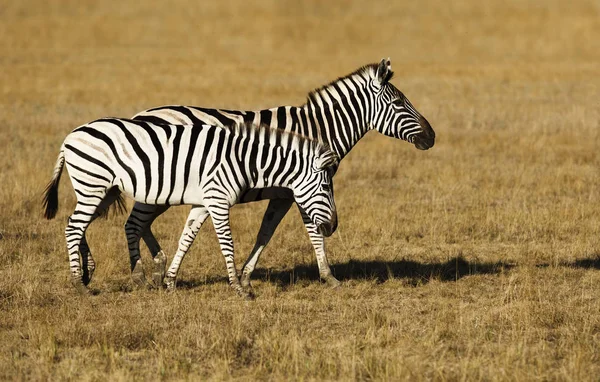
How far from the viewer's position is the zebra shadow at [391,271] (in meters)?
10.7

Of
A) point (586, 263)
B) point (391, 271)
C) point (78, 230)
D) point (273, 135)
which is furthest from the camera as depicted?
point (586, 263)

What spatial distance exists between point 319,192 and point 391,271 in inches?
73.0

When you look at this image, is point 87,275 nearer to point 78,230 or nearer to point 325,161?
point 78,230

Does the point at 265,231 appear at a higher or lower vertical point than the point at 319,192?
lower

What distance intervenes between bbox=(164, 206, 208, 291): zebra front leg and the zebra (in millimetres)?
14

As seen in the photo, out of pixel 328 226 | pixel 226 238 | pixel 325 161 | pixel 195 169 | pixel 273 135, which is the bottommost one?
pixel 226 238

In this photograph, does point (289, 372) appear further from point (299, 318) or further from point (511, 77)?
point (511, 77)

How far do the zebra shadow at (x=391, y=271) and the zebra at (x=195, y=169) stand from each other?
3.92 feet

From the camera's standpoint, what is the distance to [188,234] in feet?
32.5

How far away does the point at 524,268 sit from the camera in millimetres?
10953

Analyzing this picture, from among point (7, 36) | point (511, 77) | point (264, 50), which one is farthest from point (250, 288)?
point (7, 36)

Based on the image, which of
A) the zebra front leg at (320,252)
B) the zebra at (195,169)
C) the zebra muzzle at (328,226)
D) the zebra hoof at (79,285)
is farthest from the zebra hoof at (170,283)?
the zebra muzzle at (328,226)

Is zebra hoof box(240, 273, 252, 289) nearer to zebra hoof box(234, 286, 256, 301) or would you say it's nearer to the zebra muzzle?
zebra hoof box(234, 286, 256, 301)

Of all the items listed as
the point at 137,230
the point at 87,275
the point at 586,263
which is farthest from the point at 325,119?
the point at 586,263
